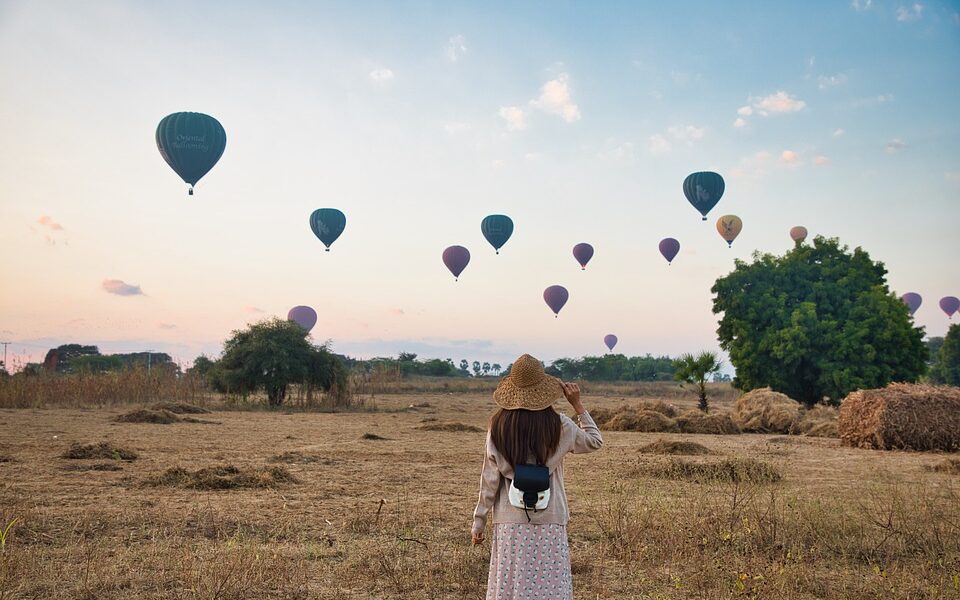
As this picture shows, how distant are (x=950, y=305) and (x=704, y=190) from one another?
167 ft

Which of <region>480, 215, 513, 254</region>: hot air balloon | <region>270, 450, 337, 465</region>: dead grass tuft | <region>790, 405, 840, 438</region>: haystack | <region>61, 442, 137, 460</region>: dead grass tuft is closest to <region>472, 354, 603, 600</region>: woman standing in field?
<region>270, 450, 337, 465</region>: dead grass tuft

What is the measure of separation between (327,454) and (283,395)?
20.6 metres

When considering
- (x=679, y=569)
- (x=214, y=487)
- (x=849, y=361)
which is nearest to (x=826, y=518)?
(x=679, y=569)

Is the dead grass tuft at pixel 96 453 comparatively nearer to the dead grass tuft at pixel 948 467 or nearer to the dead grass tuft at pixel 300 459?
the dead grass tuft at pixel 300 459

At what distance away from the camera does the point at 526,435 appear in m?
4.27

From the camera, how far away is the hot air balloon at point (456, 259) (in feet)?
173

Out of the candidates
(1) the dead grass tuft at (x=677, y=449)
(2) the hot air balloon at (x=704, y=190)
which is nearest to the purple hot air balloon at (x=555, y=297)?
(2) the hot air balloon at (x=704, y=190)

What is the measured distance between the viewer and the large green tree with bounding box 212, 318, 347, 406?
112 feet

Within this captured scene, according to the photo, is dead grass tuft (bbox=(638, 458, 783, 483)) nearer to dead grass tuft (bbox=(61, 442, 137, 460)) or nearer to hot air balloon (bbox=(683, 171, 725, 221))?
dead grass tuft (bbox=(61, 442, 137, 460))

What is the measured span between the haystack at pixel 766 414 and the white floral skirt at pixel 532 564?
21.7 metres

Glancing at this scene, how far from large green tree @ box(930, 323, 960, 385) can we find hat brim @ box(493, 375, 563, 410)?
8156 cm

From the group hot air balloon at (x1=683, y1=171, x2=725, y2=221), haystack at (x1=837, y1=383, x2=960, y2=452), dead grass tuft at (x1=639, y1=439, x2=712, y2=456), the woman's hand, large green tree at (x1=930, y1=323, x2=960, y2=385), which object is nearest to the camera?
the woman's hand

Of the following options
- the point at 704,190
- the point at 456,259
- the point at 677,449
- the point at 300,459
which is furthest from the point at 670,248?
the point at 300,459

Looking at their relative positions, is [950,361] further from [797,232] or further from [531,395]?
[531,395]
